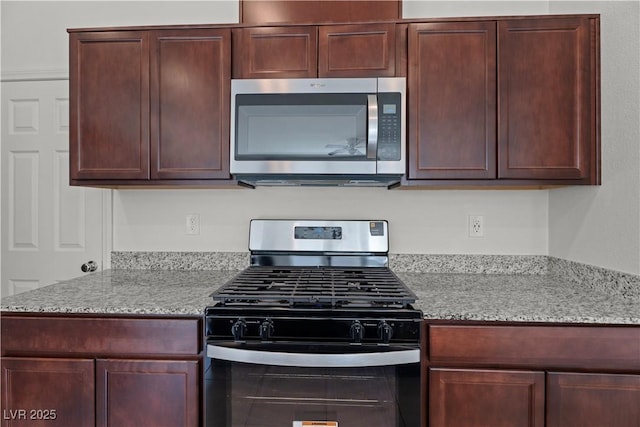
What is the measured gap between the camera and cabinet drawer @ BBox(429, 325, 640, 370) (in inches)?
51.9

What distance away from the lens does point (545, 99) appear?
1.74 meters

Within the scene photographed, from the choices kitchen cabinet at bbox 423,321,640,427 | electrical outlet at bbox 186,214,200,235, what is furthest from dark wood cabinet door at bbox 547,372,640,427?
electrical outlet at bbox 186,214,200,235

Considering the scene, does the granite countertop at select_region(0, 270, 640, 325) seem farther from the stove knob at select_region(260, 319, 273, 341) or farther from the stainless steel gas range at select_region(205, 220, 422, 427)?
the stove knob at select_region(260, 319, 273, 341)

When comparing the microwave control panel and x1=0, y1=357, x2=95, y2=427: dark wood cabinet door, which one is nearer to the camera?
x1=0, y1=357, x2=95, y2=427: dark wood cabinet door

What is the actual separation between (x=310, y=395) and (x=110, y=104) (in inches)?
61.2

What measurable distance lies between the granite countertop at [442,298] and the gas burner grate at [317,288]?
97mm

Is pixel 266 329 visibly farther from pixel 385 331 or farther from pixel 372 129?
pixel 372 129

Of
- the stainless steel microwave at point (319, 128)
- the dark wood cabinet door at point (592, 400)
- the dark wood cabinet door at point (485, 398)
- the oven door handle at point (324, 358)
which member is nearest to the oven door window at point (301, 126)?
the stainless steel microwave at point (319, 128)

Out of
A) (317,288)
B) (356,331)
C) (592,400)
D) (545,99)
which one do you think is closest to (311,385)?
(356,331)

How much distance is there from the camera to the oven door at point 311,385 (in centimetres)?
135

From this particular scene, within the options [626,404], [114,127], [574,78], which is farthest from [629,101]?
[114,127]

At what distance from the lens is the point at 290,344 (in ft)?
4.51

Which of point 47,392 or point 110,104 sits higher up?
point 110,104

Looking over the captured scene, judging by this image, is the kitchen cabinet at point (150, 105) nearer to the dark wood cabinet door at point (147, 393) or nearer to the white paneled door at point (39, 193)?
the white paneled door at point (39, 193)
